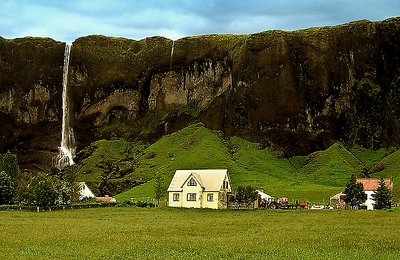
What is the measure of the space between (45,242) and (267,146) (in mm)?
132355

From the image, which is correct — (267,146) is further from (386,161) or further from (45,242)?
(45,242)

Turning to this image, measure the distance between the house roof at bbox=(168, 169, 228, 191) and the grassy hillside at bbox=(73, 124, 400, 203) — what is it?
55.7 feet

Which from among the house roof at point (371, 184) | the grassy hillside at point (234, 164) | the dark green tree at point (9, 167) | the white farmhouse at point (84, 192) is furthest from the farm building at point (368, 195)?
the dark green tree at point (9, 167)

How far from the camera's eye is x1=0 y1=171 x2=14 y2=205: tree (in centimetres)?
11131

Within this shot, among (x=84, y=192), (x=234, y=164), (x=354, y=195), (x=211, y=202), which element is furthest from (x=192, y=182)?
(x=234, y=164)

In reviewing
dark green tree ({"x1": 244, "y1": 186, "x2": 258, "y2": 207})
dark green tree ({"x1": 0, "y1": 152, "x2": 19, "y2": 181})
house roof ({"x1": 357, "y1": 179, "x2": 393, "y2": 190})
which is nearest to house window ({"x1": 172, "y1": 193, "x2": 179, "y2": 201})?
dark green tree ({"x1": 244, "y1": 186, "x2": 258, "y2": 207})

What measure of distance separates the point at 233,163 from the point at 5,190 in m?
58.3

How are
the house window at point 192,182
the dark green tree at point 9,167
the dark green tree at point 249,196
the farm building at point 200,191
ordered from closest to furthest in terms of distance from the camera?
the dark green tree at point 249,196, the farm building at point 200,191, the house window at point 192,182, the dark green tree at point 9,167

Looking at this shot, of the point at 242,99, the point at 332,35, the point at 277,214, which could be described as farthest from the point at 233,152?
the point at 277,214

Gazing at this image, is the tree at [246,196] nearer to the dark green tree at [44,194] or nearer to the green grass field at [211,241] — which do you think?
the dark green tree at [44,194]

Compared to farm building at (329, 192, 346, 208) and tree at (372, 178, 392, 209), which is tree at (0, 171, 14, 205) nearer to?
farm building at (329, 192, 346, 208)

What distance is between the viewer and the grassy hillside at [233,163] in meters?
132

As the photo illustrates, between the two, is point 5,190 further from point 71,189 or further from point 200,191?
point 200,191

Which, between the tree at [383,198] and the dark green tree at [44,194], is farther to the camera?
the dark green tree at [44,194]
